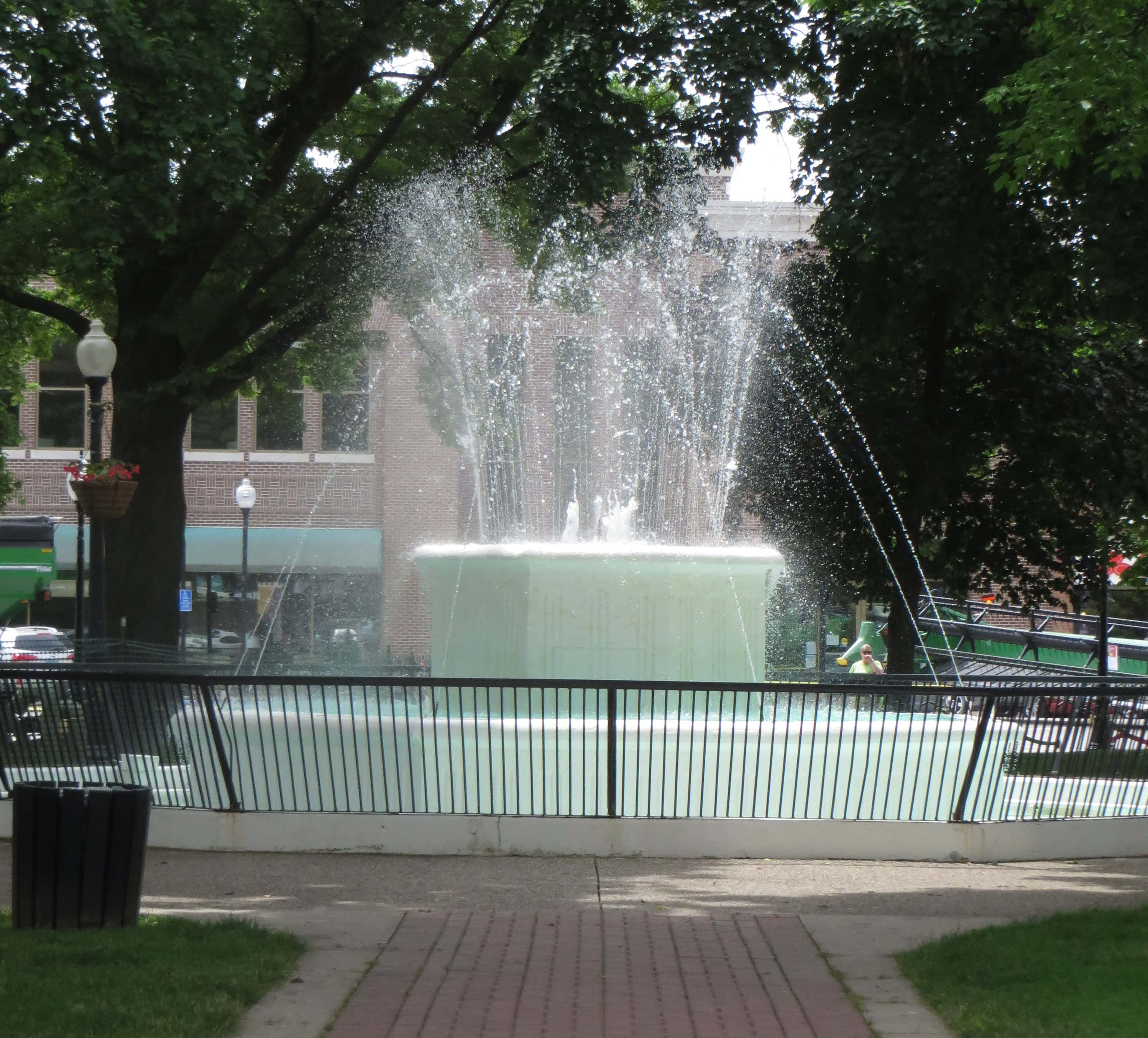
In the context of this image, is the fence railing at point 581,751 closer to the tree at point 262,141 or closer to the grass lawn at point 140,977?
the grass lawn at point 140,977

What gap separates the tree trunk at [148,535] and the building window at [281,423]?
5.81m

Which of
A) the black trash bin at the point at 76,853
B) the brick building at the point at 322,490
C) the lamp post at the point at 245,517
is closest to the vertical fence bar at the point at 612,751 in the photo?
the black trash bin at the point at 76,853

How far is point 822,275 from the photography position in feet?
A: 65.4

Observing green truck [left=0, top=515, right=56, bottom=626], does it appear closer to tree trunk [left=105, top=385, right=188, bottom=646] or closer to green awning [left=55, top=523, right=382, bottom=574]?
green awning [left=55, top=523, right=382, bottom=574]

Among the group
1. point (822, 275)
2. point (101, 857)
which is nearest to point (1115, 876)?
point (101, 857)

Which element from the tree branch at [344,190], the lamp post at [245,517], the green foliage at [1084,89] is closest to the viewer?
the green foliage at [1084,89]

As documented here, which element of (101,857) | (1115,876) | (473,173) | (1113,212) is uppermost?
(473,173)

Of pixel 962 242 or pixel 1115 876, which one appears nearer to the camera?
pixel 1115 876

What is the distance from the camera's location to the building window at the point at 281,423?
25.3m

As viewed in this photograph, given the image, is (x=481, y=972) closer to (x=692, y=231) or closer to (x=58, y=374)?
(x=692, y=231)

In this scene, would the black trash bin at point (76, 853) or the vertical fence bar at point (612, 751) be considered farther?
the vertical fence bar at point (612, 751)

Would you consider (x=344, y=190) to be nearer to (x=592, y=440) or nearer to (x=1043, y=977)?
(x=1043, y=977)

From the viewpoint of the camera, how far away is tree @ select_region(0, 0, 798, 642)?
14.8 meters

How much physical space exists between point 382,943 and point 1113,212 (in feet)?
32.4
